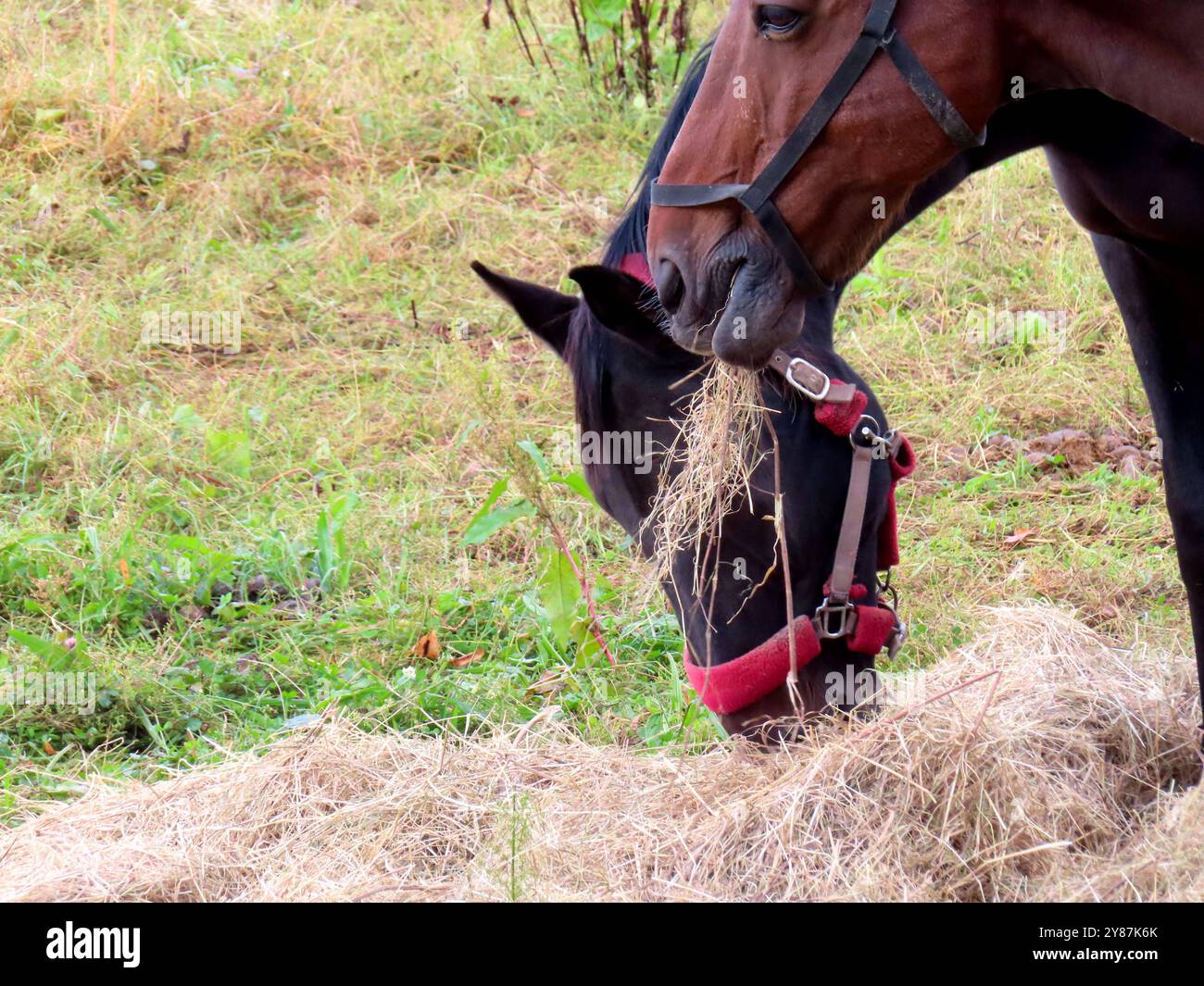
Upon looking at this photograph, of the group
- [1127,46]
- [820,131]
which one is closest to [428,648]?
[820,131]

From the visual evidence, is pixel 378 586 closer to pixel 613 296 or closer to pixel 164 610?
pixel 164 610

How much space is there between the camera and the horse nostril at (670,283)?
7.13ft

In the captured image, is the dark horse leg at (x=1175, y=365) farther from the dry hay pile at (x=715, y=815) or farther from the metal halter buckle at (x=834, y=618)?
the metal halter buckle at (x=834, y=618)

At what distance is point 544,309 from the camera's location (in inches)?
114

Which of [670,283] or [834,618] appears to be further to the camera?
[834,618]

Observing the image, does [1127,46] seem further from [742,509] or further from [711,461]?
[742,509]

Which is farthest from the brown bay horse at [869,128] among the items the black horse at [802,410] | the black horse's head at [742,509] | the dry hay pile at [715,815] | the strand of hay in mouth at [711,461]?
the dry hay pile at [715,815]

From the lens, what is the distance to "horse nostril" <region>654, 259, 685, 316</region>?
2.17 metres

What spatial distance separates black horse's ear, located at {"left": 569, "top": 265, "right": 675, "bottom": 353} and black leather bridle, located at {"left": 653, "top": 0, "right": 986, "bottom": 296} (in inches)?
17.7

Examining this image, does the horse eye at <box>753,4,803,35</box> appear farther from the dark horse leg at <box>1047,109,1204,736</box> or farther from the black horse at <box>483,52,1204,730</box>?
the dark horse leg at <box>1047,109,1204,736</box>

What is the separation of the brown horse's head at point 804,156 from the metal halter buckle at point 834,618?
702mm

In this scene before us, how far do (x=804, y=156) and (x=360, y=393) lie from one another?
386 centimetres

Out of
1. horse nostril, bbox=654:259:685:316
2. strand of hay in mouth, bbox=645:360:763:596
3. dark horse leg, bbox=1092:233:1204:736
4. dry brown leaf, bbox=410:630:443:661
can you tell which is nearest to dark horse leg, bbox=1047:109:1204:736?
dark horse leg, bbox=1092:233:1204:736

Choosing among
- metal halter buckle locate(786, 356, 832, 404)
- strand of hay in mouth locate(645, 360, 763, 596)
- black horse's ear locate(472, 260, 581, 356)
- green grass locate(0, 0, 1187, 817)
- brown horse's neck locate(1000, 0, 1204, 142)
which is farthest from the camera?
green grass locate(0, 0, 1187, 817)
